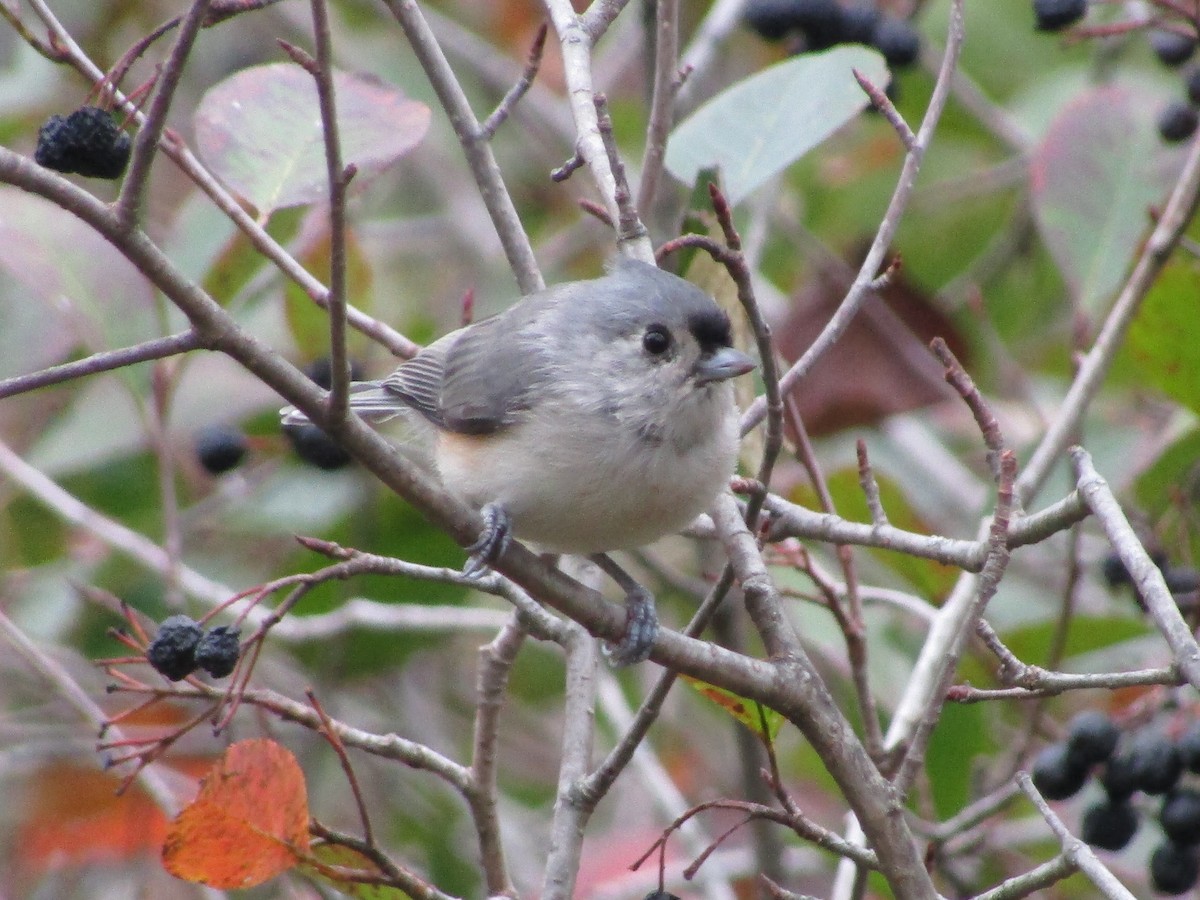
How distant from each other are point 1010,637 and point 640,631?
1.57 meters

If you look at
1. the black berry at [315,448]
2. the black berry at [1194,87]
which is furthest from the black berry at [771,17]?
the black berry at [315,448]

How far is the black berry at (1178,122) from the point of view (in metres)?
3.47

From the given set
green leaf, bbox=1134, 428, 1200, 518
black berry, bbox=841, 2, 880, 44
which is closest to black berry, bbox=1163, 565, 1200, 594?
green leaf, bbox=1134, 428, 1200, 518

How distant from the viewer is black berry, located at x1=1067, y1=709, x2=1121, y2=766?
2.76 meters

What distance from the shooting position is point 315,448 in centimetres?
359

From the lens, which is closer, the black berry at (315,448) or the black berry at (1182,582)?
the black berry at (1182,582)

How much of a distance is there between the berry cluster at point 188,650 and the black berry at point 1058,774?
1.57m

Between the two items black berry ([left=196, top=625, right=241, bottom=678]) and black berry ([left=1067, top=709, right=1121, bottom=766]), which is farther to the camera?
black berry ([left=1067, top=709, right=1121, bottom=766])

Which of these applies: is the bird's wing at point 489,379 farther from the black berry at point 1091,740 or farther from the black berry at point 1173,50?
the black berry at point 1173,50

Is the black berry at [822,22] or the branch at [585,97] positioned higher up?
the branch at [585,97]

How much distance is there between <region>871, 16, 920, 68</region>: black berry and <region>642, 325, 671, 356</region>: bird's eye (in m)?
1.54

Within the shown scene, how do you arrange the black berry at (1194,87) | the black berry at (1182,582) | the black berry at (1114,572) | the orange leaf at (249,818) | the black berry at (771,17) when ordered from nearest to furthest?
1. the orange leaf at (249,818)
2. the black berry at (1182,582)
3. the black berry at (1114,572)
4. the black berry at (1194,87)
5. the black berry at (771,17)

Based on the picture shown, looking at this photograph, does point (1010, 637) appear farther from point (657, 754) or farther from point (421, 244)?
A: point (421, 244)

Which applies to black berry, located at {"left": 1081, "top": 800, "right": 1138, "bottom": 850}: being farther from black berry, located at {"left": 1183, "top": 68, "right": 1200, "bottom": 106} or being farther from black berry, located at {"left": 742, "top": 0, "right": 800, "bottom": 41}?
black berry, located at {"left": 742, "top": 0, "right": 800, "bottom": 41}
